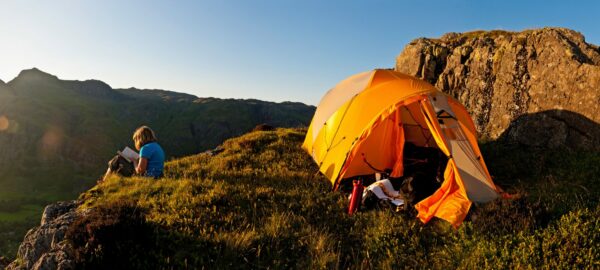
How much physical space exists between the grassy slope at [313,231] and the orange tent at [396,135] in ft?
2.52

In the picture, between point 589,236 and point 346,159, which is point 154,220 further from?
point 589,236

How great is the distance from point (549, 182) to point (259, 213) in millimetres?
8052

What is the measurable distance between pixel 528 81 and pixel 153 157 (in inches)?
572

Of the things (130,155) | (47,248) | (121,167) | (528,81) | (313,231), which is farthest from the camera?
(528,81)

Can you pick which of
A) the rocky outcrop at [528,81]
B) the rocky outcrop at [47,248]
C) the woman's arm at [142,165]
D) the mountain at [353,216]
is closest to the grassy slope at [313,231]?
the mountain at [353,216]

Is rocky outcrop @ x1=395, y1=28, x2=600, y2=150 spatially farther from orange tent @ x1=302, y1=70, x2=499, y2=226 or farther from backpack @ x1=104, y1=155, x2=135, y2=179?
backpack @ x1=104, y1=155, x2=135, y2=179

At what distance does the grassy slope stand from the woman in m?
1.09

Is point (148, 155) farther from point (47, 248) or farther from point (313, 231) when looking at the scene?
point (313, 231)

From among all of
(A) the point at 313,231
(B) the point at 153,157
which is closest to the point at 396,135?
(A) the point at 313,231

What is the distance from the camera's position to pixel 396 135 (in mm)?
12547

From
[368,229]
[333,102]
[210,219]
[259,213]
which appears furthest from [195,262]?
[333,102]

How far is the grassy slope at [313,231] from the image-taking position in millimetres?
5738

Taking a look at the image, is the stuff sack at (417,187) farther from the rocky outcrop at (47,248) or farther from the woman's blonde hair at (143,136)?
the woman's blonde hair at (143,136)

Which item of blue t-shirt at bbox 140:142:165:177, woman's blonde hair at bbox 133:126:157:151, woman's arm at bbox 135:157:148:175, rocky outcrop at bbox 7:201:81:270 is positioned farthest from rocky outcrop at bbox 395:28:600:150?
rocky outcrop at bbox 7:201:81:270
